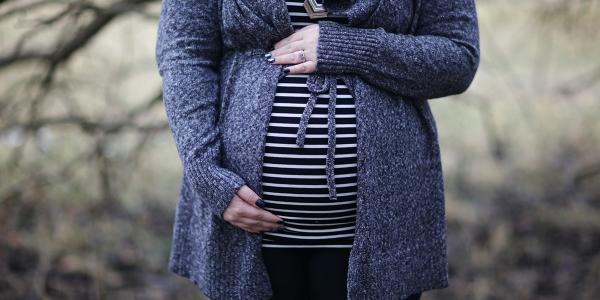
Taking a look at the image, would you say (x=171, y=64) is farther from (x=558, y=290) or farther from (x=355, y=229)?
(x=558, y=290)

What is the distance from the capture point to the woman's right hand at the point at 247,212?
149 cm

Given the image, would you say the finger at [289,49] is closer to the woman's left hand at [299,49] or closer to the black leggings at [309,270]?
the woman's left hand at [299,49]

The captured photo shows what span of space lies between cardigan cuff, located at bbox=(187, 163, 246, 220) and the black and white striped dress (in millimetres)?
77

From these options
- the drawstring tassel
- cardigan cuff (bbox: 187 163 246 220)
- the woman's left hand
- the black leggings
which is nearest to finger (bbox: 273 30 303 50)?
the woman's left hand

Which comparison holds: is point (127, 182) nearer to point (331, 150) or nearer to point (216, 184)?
point (216, 184)

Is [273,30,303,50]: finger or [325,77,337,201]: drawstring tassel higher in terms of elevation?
[273,30,303,50]: finger

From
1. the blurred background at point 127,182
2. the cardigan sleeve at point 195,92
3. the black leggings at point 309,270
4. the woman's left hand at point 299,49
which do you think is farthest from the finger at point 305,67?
the blurred background at point 127,182

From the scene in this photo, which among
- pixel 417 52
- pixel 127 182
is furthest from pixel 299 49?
pixel 127 182

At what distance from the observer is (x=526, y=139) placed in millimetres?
5320

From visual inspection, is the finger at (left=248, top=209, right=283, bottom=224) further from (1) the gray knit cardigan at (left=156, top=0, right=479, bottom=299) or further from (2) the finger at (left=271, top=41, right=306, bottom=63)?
(2) the finger at (left=271, top=41, right=306, bottom=63)

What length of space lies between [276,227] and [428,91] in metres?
0.50

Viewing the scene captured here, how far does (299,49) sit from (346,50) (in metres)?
0.11

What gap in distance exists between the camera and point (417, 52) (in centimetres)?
154

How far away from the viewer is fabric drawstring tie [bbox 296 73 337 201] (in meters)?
1.48
